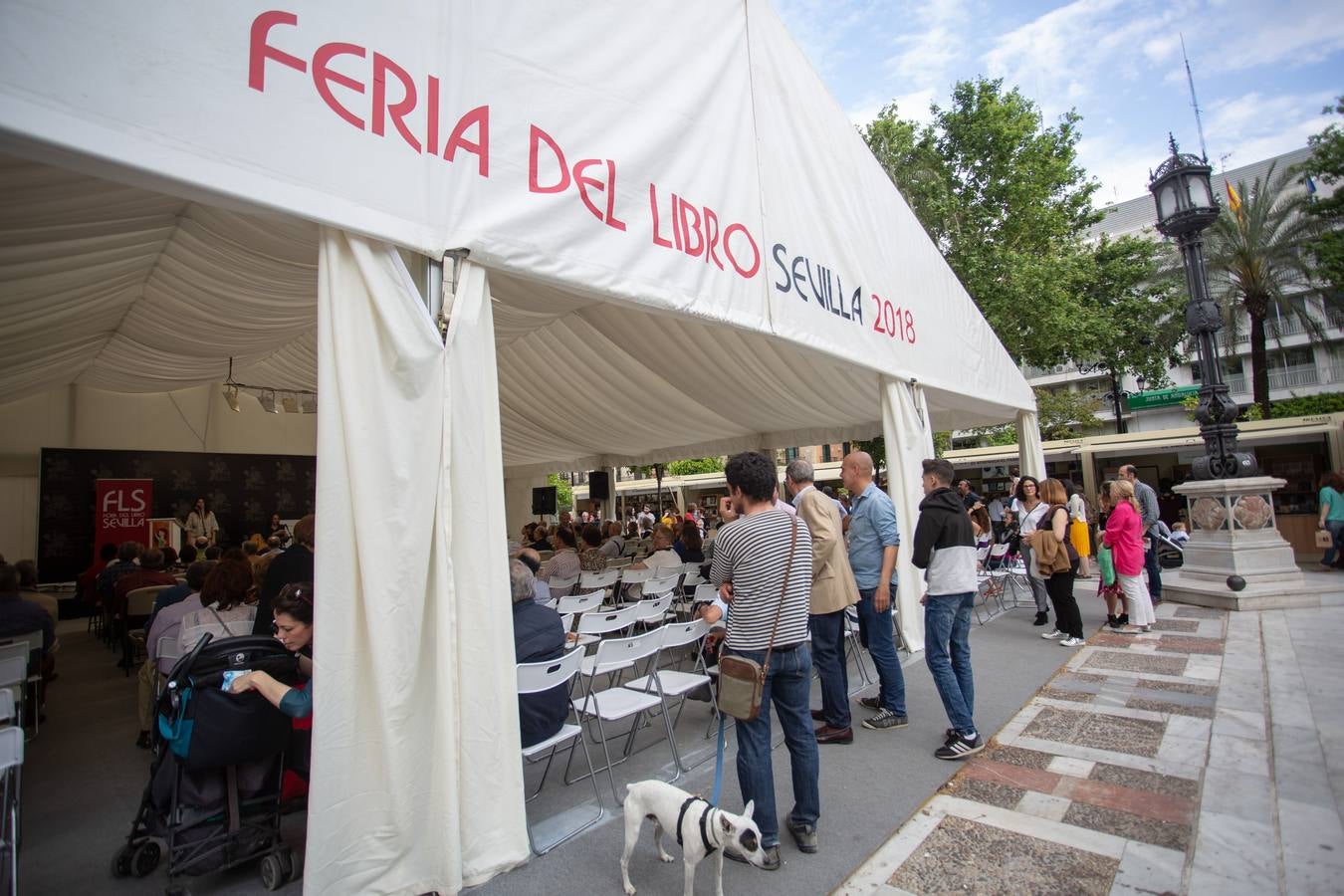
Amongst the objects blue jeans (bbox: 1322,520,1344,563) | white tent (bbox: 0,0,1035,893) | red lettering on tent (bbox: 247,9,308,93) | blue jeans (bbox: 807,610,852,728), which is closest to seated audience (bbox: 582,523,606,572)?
white tent (bbox: 0,0,1035,893)

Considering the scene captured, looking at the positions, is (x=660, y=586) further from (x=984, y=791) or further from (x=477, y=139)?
(x=477, y=139)

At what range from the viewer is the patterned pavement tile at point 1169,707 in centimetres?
371

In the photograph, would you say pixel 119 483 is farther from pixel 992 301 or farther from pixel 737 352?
pixel 992 301

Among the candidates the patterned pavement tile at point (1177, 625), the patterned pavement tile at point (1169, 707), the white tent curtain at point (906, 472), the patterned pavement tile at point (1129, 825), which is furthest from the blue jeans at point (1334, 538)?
the patterned pavement tile at point (1129, 825)

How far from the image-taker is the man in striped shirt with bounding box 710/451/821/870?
7.66 ft

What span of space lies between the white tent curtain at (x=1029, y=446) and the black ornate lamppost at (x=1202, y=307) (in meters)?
1.79

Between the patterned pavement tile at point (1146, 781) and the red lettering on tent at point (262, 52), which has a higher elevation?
the red lettering on tent at point (262, 52)

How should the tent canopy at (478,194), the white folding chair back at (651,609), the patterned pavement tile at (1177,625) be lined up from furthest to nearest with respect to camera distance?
1. the patterned pavement tile at (1177,625)
2. the white folding chair back at (651,609)
3. the tent canopy at (478,194)

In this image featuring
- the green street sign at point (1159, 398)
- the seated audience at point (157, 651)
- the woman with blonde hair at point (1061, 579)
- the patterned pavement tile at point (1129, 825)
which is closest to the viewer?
the patterned pavement tile at point (1129, 825)

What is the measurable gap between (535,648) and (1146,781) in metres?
2.88

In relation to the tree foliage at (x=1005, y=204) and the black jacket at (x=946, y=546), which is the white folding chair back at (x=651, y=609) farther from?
the tree foliage at (x=1005, y=204)

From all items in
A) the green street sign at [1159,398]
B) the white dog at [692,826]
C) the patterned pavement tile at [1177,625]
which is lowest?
the patterned pavement tile at [1177,625]

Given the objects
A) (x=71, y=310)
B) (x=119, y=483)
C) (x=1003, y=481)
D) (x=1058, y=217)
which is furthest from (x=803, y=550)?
(x=1003, y=481)

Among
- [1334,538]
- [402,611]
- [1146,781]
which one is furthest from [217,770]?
[1334,538]
